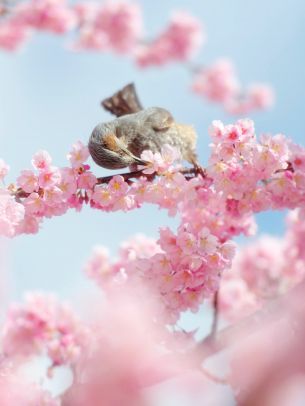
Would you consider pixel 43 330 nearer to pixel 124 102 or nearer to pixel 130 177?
pixel 124 102

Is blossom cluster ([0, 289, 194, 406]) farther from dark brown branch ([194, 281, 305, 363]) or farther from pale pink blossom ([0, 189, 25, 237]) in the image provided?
pale pink blossom ([0, 189, 25, 237])

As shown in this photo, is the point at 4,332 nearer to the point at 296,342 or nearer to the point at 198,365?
the point at 198,365

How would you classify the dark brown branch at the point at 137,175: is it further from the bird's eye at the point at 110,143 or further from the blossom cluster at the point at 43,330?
the blossom cluster at the point at 43,330

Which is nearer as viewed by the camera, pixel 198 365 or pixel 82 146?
pixel 82 146

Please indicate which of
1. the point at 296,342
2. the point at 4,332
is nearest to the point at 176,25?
the point at 4,332

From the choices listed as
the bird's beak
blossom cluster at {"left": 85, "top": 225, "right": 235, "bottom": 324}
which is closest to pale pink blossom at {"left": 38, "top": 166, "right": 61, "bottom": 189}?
the bird's beak

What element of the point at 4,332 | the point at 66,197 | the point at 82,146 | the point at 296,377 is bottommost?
the point at 296,377

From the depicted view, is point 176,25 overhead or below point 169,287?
overhead

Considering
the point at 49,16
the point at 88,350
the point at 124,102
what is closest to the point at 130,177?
the point at 124,102
